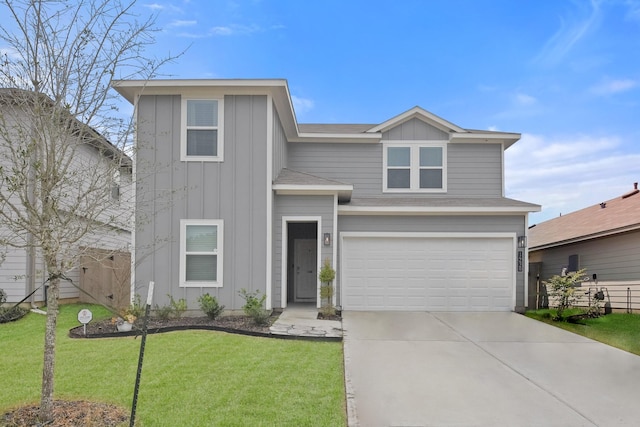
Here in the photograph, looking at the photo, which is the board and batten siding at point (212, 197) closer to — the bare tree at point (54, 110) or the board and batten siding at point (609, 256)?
the bare tree at point (54, 110)

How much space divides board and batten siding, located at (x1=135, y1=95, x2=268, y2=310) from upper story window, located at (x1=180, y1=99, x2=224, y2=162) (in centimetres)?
14

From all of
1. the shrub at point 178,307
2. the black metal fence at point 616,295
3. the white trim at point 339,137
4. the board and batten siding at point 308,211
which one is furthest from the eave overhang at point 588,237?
the shrub at point 178,307

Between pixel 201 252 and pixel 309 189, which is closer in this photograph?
pixel 201 252

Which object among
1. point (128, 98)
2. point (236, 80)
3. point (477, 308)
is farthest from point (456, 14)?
point (128, 98)

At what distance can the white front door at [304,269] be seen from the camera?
15.0 meters

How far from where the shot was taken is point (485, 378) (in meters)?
6.53

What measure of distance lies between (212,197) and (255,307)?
2.78 metres

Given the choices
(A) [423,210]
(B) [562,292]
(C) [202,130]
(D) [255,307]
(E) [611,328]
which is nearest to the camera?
(D) [255,307]

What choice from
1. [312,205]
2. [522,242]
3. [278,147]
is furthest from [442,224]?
[278,147]

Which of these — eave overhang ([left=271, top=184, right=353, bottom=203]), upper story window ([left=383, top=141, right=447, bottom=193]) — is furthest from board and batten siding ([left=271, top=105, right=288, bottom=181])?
upper story window ([left=383, top=141, right=447, bottom=193])

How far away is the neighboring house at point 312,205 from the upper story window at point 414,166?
3cm

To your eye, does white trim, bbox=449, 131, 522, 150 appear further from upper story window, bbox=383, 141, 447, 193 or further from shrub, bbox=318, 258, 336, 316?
shrub, bbox=318, 258, 336, 316

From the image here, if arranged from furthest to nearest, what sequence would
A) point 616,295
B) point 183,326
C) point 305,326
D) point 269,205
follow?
point 616,295, point 269,205, point 305,326, point 183,326

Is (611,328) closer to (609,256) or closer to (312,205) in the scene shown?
(609,256)
